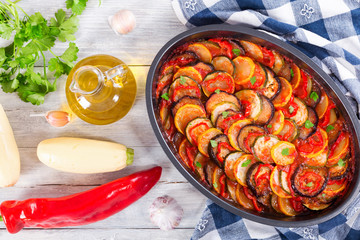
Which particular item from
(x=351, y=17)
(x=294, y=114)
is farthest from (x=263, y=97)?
(x=351, y=17)

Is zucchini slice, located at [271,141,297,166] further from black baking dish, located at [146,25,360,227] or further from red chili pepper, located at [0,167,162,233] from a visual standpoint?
red chili pepper, located at [0,167,162,233]

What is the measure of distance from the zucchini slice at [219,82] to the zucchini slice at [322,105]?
0.33 meters

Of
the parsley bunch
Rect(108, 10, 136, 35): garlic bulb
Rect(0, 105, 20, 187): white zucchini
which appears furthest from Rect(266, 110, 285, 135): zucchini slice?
Rect(0, 105, 20, 187): white zucchini

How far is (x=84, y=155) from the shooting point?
1.61 meters

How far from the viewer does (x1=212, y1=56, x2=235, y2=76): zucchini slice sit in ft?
4.64

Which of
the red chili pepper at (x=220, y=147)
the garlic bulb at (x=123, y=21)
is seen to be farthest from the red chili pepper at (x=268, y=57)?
the garlic bulb at (x=123, y=21)

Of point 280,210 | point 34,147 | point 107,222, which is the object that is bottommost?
point 107,222

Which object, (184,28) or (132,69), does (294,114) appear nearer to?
(184,28)

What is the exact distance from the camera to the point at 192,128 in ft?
4.67

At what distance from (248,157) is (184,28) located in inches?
25.7

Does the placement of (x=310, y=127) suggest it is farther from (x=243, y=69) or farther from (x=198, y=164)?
(x=198, y=164)

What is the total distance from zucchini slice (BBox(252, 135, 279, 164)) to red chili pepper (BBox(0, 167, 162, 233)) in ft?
1.54

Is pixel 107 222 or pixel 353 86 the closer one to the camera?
pixel 353 86

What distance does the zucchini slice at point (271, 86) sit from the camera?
1.39 metres
